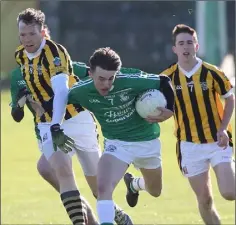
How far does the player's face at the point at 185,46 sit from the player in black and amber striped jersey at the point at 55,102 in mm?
1109

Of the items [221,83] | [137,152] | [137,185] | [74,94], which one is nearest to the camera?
[74,94]

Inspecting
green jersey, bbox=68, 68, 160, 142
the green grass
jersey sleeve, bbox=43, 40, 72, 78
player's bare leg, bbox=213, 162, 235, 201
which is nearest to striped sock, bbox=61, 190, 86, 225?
green jersey, bbox=68, 68, 160, 142

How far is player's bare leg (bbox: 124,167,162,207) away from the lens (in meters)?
8.62

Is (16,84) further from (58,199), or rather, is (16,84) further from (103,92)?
(58,199)

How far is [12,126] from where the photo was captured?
87.6 feet

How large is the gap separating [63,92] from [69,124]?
0.93 metres

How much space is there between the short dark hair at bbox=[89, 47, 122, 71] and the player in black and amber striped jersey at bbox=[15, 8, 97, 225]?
578 millimetres

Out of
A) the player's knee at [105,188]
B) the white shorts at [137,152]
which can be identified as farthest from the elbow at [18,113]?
the player's knee at [105,188]

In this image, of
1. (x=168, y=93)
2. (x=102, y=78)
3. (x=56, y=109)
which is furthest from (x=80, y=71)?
(x=102, y=78)

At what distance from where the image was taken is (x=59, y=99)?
8.08m

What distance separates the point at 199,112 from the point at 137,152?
1.10 metres

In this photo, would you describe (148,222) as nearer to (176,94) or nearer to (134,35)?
(176,94)

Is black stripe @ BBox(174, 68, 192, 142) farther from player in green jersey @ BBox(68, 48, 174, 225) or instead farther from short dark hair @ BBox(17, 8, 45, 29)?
short dark hair @ BBox(17, 8, 45, 29)

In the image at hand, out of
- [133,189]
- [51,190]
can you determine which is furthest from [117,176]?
[51,190]
